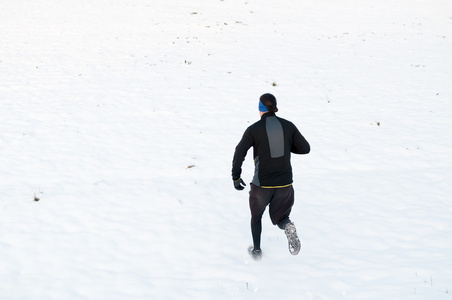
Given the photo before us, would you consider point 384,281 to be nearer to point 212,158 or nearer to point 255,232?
point 255,232

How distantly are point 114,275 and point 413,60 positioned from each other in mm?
17632

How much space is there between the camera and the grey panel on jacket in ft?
14.3

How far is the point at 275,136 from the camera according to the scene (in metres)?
4.38

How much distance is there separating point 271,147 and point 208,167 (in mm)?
4099

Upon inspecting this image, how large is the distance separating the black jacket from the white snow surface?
140cm

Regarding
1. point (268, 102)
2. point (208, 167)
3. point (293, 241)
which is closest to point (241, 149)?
point (268, 102)

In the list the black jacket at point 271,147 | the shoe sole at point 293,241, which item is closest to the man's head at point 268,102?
the black jacket at point 271,147

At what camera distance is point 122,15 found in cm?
2497

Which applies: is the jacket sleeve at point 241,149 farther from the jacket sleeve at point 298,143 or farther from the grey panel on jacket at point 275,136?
the jacket sleeve at point 298,143

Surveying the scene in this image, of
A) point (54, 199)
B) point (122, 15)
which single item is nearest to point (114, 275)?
point (54, 199)

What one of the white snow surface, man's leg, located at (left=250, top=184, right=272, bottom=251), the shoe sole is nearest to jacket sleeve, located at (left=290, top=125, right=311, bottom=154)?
man's leg, located at (left=250, top=184, right=272, bottom=251)

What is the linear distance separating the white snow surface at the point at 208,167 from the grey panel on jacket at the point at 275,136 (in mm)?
1734

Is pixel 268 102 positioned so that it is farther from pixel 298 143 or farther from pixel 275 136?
pixel 298 143

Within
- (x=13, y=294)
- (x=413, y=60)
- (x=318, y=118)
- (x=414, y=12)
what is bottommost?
(x=13, y=294)
